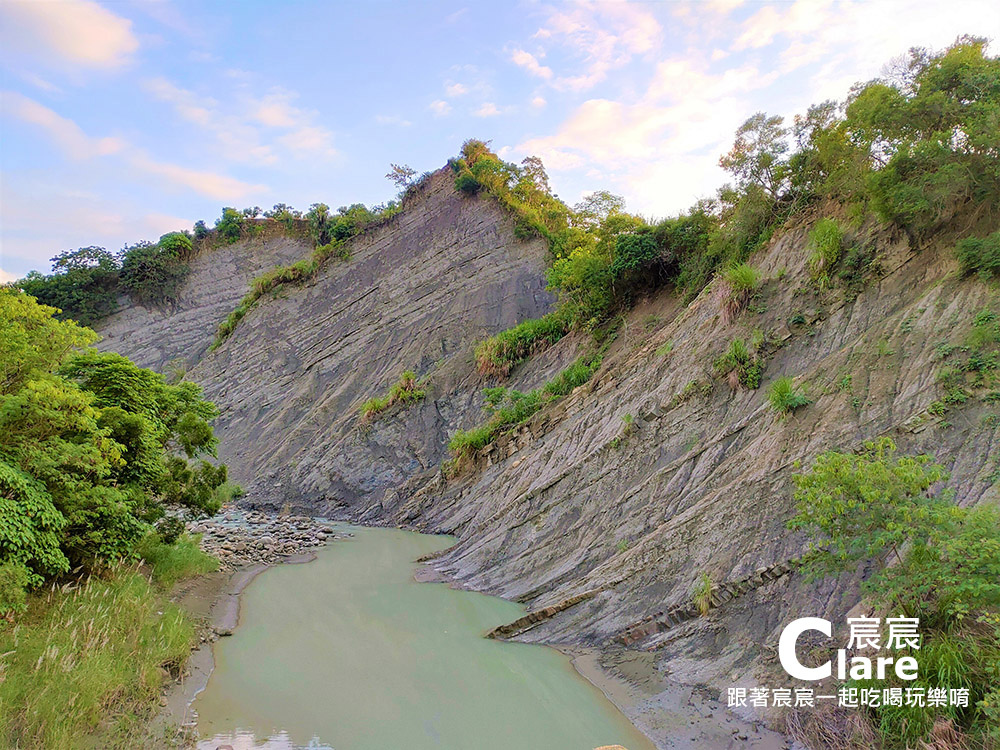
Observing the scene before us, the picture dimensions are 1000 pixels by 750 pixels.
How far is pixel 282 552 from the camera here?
12891 millimetres

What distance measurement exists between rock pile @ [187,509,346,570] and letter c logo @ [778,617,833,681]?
32.0 feet

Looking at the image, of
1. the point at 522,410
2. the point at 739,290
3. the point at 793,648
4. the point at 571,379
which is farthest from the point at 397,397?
the point at 793,648

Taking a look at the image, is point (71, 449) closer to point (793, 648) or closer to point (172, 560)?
point (172, 560)

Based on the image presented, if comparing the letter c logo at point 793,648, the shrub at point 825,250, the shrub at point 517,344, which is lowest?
the letter c logo at point 793,648

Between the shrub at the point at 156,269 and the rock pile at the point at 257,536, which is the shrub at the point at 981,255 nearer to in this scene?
the rock pile at the point at 257,536

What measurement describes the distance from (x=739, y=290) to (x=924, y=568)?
7.46m

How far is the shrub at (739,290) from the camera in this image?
1086cm

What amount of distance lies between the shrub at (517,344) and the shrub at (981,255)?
495 inches

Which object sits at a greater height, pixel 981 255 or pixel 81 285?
pixel 81 285

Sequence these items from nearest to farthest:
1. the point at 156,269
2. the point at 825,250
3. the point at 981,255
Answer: the point at 981,255 < the point at 825,250 < the point at 156,269

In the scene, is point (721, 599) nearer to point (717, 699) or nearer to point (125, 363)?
point (717, 699)

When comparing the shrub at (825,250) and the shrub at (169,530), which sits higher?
A: the shrub at (825,250)

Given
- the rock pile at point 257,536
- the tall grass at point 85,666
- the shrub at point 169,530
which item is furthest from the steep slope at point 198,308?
the tall grass at point 85,666

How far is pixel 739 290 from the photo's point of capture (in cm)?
1092
